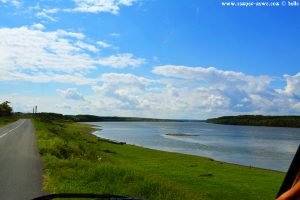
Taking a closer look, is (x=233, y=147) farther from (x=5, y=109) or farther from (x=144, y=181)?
(x=5, y=109)

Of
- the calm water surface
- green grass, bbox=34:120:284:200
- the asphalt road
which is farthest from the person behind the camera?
the calm water surface

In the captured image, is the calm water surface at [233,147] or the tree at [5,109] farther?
the tree at [5,109]

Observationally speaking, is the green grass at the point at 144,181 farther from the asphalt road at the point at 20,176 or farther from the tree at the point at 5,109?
the tree at the point at 5,109

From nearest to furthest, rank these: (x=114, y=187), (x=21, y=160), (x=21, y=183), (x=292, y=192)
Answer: (x=292, y=192) < (x=114, y=187) < (x=21, y=183) < (x=21, y=160)

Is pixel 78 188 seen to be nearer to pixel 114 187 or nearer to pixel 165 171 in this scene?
pixel 114 187

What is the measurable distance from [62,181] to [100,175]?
136 centimetres

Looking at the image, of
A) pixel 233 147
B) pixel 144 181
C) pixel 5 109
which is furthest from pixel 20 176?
pixel 5 109

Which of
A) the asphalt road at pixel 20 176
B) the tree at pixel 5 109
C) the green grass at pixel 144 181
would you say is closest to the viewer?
the asphalt road at pixel 20 176

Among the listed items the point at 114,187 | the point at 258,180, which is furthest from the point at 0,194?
the point at 258,180

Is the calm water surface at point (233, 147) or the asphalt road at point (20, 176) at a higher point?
the asphalt road at point (20, 176)

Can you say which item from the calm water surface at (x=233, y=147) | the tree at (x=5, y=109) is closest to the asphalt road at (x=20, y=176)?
the calm water surface at (x=233, y=147)

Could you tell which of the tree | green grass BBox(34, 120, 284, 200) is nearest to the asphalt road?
green grass BBox(34, 120, 284, 200)

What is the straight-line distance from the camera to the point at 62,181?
49.1 ft

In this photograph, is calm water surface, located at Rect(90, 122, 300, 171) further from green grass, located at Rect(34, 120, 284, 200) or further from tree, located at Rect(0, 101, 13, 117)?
tree, located at Rect(0, 101, 13, 117)
